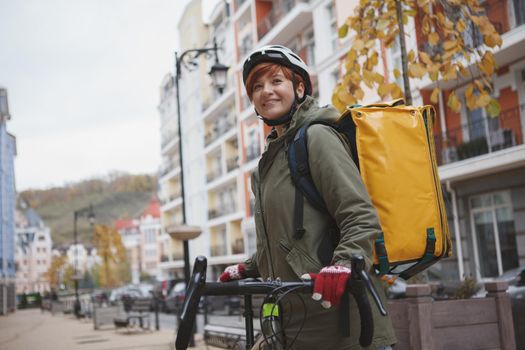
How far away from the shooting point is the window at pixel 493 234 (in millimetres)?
18219

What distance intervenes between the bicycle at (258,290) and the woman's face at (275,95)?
2.57 feet

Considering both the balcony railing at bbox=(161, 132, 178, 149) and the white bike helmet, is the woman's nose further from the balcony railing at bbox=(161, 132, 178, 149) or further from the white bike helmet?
the balcony railing at bbox=(161, 132, 178, 149)

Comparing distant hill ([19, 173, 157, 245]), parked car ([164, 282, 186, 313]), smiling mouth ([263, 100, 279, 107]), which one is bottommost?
parked car ([164, 282, 186, 313])

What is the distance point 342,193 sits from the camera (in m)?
2.16

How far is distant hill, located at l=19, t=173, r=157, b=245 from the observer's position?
13562 cm

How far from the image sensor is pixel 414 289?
5438 millimetres

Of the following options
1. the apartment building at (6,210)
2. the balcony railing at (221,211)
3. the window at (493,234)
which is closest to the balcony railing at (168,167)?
the balcony railing at (221,211)

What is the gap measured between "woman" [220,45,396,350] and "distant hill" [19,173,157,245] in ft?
427

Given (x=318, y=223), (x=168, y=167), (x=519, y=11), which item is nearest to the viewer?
(x=318, y=223)

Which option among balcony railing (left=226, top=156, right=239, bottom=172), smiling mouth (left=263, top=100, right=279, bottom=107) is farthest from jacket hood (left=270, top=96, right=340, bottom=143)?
balcony railing (left=226, top=156, right=239, bottom=172)

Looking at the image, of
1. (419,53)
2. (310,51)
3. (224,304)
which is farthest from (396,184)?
(310,51)

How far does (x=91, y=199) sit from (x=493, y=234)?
121829 mm

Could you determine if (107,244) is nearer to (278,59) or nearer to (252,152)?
(252,152)

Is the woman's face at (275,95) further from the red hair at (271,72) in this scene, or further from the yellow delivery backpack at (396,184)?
the yellow delivery backpack at (396,184)
